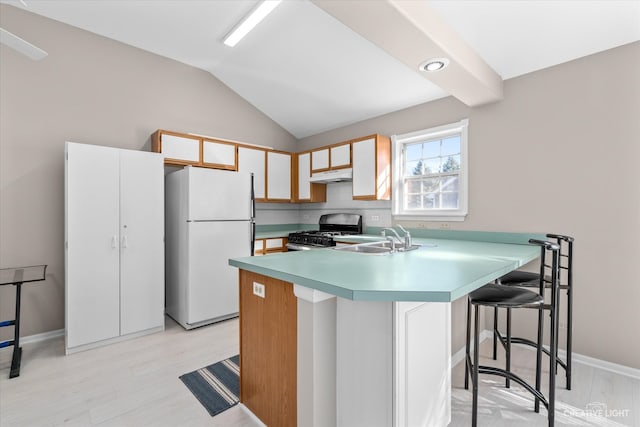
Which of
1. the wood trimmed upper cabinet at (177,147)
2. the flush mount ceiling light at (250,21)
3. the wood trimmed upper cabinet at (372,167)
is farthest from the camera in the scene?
the wood trimmed upper cabinet at (372,167)

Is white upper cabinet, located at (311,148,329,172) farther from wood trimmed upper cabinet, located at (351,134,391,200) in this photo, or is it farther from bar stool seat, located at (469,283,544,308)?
bar stool seat, located at (469,283,544,308)

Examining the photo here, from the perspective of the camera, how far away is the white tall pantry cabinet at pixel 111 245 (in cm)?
272

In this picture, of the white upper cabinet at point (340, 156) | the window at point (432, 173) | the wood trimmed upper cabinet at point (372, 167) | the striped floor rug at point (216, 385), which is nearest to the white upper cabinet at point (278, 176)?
the white upper cabinet at point (340, 156)

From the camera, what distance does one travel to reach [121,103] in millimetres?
3453

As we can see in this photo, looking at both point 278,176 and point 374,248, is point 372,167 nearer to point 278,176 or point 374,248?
point 374,248

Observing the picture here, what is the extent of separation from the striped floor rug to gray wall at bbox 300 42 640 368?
5.80ft

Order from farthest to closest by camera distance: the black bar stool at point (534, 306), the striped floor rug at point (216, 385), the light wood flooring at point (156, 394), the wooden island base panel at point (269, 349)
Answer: the striped floor rug at point (216, 385), the light wood flooring at point (156, 394), the black bar stool at point (534, 306), the wooden island base panel at point (269, 349)

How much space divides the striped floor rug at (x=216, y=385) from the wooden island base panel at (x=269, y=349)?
18 cm

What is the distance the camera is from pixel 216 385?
7.12ft

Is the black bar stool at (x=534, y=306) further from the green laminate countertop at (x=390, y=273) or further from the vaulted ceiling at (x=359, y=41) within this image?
the vaulted ceiling at (x=359, y=41)

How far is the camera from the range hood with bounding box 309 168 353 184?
13.4 ft

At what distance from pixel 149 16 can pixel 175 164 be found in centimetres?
154

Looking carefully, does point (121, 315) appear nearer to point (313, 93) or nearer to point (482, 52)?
point (313, 93)

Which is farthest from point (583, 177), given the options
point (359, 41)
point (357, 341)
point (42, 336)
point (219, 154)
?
point (42, 336)
